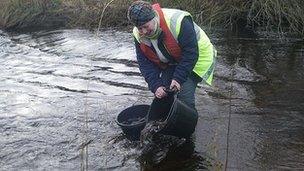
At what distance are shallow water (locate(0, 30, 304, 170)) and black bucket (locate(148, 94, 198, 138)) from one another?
28 cm

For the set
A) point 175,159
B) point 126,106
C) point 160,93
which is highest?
point 160,93

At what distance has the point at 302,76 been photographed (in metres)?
6.79

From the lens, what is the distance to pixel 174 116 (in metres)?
4.33

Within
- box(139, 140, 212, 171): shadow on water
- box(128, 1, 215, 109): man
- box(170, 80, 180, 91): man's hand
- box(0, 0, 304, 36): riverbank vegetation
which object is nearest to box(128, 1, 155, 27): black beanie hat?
box(128, 1, 215, 109): man

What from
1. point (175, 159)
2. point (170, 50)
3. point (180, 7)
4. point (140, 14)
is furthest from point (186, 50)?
point (180, 7)

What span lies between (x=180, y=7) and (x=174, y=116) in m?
6.11

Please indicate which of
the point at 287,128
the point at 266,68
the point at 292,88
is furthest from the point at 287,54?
the point at 287,128

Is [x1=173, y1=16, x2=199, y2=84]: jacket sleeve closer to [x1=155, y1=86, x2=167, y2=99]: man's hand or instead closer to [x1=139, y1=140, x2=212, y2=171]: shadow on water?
[x1=155, y1=86, x2=167, y2=99]: man's hand

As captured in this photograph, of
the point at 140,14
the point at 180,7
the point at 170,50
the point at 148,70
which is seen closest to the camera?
the point at 140,14

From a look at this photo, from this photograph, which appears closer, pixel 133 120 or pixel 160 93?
pixel 160 93

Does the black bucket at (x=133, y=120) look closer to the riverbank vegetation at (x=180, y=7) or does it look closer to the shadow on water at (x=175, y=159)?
the shadow on water at (x=175, y=159)

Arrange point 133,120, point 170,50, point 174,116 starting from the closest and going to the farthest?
point 174,116, point 170,50, point 133,120

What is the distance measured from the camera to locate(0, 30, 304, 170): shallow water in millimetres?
4605

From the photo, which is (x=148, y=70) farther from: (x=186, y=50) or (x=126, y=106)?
(x=126, y=106)
